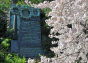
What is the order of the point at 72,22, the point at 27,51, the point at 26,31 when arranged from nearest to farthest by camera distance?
1. the point at 72,22
2. the point at 27,51
3. the point at 26,31

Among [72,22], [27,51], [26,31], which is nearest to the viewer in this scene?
[72,22]

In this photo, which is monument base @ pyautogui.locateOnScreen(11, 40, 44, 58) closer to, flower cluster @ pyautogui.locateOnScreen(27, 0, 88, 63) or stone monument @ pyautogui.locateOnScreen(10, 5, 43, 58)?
stone monument @ pyautogui.locateOnScreen(10, 5, 43, 58)

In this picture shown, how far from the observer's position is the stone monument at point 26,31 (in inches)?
289

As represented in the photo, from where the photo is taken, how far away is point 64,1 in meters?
2.60

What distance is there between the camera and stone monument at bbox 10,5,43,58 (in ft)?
24.1

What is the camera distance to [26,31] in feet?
25.3

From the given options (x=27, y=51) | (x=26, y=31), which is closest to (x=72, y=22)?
(x=27, y=51)

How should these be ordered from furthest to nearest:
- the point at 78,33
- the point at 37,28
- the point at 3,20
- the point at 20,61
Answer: the point at 3,20
the point at 37,28
the point at 20,61
the point at 78,33

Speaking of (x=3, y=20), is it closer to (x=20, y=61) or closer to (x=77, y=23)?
(x=20, y=61)

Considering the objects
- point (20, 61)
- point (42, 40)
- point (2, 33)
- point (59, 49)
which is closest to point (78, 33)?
point (59, 49)

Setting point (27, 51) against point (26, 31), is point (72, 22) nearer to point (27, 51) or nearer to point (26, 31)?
point (27, 51)

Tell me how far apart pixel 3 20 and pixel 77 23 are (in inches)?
246

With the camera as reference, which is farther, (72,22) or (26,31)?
(26,31)

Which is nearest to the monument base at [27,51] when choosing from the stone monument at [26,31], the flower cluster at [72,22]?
the stone monument at [26,31]
